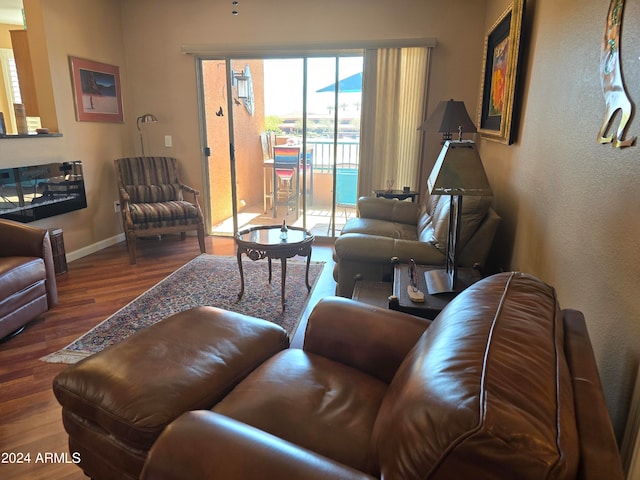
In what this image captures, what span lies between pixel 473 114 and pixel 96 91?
13.0 ft

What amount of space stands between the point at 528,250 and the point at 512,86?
1.08 metres

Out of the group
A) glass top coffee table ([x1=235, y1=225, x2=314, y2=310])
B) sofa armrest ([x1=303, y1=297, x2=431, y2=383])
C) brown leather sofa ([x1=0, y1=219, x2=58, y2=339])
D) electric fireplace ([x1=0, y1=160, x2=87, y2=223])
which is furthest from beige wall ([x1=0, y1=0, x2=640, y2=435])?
glass top coffee table ([x1=235, y1=225, x2=314, y2=310])

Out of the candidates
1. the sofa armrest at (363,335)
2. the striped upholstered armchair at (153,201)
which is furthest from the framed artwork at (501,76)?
the striped upholstered armchair at (153,201)

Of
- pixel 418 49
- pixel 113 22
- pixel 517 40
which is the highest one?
pixel 113 22

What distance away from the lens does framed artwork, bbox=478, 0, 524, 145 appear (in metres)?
2.45

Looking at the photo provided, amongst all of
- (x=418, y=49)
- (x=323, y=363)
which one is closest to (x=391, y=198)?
(x=418, y=49)

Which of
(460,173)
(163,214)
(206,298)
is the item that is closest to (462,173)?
(460,173)

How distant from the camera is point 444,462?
2.07 ft

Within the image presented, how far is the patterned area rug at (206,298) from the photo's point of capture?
2.53 meters

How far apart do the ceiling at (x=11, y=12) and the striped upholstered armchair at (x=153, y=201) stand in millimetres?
1861

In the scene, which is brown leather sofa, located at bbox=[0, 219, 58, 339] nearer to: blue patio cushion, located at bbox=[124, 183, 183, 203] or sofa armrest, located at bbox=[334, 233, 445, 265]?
blue patio cushion, located at bbox=[124, 183, 183, 203]

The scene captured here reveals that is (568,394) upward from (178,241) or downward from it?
upward

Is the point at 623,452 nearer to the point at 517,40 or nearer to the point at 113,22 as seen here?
the point at 517,40

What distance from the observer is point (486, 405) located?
0.63 m
